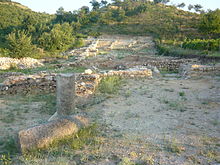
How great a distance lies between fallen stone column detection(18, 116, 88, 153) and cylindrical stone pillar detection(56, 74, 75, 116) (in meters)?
0.92

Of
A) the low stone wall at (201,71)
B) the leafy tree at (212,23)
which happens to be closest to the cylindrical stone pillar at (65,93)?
the low stone wall at (201,71)

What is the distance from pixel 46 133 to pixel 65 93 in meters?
1.62

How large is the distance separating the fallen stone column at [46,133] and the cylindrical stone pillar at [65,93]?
3.02 feet

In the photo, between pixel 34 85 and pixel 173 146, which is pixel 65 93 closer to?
pixel 173 146

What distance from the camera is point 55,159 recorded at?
3520 millimetres

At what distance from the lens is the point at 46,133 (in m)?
4.02

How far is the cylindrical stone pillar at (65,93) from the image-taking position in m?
5.45

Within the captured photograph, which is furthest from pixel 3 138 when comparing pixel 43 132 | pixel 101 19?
pixel 101 19

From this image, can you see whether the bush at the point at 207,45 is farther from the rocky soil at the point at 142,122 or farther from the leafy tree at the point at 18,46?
the leafy tree at the point at 18,46

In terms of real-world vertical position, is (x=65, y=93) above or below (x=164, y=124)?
above

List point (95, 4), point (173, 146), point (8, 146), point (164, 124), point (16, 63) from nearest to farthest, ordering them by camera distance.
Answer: point (173, 146) → point (8, 146) → point (164, 124) → point (16, 63) → point (95, 4)

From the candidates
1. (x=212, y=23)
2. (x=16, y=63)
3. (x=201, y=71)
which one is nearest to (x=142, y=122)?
(x=201, y=71)

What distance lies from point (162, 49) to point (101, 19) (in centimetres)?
3253

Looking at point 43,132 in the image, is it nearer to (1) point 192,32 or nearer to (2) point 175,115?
(2) point 175,115
